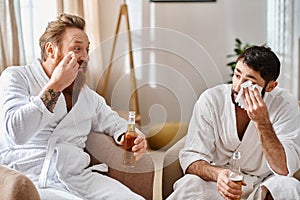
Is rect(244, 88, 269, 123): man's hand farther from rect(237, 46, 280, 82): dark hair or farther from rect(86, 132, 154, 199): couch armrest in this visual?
rect(86, 132, 154, 199): couch armrest

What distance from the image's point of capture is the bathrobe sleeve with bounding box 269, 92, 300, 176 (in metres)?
1.71

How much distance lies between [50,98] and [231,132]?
572 mm

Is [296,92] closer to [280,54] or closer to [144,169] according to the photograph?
[280,54]

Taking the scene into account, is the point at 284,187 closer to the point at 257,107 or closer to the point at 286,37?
the point at 257,107

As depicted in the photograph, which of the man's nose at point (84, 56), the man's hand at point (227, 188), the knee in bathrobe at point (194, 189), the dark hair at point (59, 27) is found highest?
the dark hair at point (59, 27)

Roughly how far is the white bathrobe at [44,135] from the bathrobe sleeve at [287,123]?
55cm

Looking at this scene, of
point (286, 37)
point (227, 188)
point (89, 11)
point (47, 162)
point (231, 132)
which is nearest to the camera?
point (227, 188)

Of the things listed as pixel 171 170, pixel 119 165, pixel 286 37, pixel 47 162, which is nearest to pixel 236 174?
pixel 171 170

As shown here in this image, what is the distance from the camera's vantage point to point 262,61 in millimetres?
1654

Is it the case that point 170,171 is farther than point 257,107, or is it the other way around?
point 170,171

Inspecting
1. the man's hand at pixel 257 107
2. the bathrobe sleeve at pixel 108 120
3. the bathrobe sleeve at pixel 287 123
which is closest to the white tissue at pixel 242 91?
the man's hand at pixel 257 107

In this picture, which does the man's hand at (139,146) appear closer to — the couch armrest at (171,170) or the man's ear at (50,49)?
the couch armrest at (171,170)

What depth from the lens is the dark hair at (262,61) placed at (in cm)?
165

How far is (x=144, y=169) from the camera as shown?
180 centimetres
